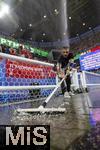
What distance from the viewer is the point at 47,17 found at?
862 inches

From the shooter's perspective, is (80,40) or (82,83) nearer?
(82,83)

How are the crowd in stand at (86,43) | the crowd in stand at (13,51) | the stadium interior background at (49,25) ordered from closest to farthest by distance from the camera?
the crowd in stand at (13,51) → the stadium interior background at (49,25) → the crowd in stand at (86,43)

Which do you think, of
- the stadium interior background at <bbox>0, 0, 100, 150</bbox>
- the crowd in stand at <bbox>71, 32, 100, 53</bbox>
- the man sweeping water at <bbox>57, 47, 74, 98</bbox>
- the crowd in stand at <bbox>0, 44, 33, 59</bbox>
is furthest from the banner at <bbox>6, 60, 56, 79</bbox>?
the crowd in stand at <bbox>71, 32, 100, 53</bbox>

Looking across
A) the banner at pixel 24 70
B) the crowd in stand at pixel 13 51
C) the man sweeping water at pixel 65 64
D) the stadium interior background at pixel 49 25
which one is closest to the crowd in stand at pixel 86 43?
the stadium interior background at pixel 49 25

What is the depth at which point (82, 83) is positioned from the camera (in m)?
7.95

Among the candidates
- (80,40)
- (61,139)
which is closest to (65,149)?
(61,139)

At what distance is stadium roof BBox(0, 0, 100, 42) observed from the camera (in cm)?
1822

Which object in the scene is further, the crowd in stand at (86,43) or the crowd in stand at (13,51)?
the crowd in stand at (86,43)

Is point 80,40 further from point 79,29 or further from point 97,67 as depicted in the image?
point 97,67

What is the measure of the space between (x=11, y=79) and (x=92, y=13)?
19398mm

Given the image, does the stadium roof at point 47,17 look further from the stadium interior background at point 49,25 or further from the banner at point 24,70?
the banner at point 24,70

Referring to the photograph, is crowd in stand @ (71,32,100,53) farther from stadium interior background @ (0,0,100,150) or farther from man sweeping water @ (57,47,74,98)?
man sweeping water @ (57,47,74,98)

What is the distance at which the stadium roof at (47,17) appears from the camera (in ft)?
59.8

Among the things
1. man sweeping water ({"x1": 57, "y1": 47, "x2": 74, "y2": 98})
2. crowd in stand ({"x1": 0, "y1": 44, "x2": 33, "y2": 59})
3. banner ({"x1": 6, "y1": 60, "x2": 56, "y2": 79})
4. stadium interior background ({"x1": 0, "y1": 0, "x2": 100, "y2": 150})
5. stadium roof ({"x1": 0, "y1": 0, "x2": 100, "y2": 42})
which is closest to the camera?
banner ({"x1": 6, "y1": 60, "x2": 56, "y2": 79})
